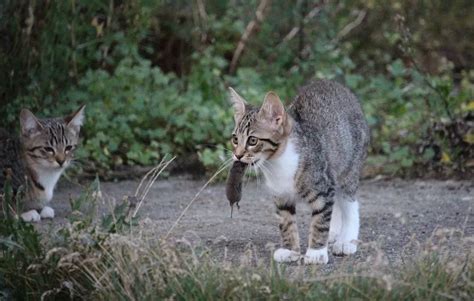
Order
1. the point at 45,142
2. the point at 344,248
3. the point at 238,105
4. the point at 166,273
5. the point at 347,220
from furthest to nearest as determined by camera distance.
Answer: the point at 45,142, the point at 347,220, the point at 344,248, the point at 238,105, the point at 166,273

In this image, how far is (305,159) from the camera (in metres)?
6.33

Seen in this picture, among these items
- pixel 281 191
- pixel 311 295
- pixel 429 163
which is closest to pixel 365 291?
pixel 311 295

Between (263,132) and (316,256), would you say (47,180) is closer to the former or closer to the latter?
(263,132)

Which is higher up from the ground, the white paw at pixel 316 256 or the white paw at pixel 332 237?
the white paw at pixel 316 256

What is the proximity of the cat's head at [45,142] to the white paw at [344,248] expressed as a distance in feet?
8.05

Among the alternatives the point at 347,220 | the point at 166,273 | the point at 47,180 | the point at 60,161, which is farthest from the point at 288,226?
the point at 47,180

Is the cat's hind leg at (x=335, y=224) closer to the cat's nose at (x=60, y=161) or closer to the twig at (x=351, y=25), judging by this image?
the cat's nose at (x=60, y=161)

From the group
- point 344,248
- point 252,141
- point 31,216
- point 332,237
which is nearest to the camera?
point 252,141

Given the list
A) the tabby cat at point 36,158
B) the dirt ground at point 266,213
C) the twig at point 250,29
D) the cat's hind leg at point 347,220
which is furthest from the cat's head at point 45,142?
the twig at point 250,29

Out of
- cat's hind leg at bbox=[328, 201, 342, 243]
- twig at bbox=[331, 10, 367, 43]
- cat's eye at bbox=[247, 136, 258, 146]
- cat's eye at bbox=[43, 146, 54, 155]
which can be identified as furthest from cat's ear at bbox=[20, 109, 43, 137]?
twig at bbox=[331, 10, 367, 43]

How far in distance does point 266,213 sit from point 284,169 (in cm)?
177

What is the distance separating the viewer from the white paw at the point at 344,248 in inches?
258

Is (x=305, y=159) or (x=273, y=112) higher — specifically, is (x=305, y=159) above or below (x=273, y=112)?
below

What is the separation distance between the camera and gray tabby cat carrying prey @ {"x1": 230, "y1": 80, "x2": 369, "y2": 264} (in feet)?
20.5
